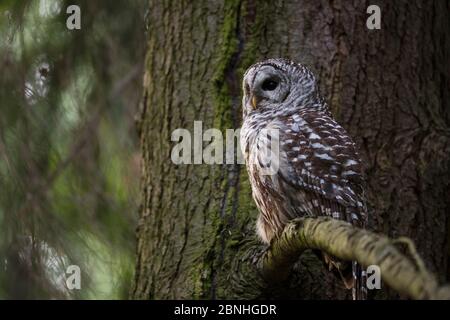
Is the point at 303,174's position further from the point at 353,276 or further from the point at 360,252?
the point at 360,252

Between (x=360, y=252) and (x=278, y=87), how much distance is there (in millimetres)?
1688

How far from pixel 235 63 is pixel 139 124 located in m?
0.58

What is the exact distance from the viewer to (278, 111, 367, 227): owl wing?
9.90 ft

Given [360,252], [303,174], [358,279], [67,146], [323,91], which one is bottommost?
[358,279]

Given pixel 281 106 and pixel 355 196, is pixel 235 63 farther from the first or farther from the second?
pixel 355 196

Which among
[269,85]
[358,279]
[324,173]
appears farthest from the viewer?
[269,85]

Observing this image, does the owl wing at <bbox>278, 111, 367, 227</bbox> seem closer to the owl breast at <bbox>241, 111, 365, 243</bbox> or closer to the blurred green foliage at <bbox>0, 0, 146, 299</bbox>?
the owl breast at <bbox>241, 111, 365, 243</bbox>

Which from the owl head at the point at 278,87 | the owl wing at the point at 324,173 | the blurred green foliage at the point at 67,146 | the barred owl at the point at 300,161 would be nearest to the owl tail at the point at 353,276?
the barred owl at the point at 300,161

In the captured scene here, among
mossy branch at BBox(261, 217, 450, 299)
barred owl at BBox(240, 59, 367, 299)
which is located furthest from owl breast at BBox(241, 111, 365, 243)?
mossy branch at BBox(261, 217, 450, 299)

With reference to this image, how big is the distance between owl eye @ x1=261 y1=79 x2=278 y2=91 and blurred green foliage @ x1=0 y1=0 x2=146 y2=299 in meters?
0.95

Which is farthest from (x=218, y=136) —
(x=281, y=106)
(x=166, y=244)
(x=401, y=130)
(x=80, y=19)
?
(x=80, y=19)

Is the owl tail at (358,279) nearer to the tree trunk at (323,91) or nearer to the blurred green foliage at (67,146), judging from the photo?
the tree trunk at (323,91)

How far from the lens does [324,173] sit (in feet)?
10.0

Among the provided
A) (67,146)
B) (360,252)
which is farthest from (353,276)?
(67,146)
